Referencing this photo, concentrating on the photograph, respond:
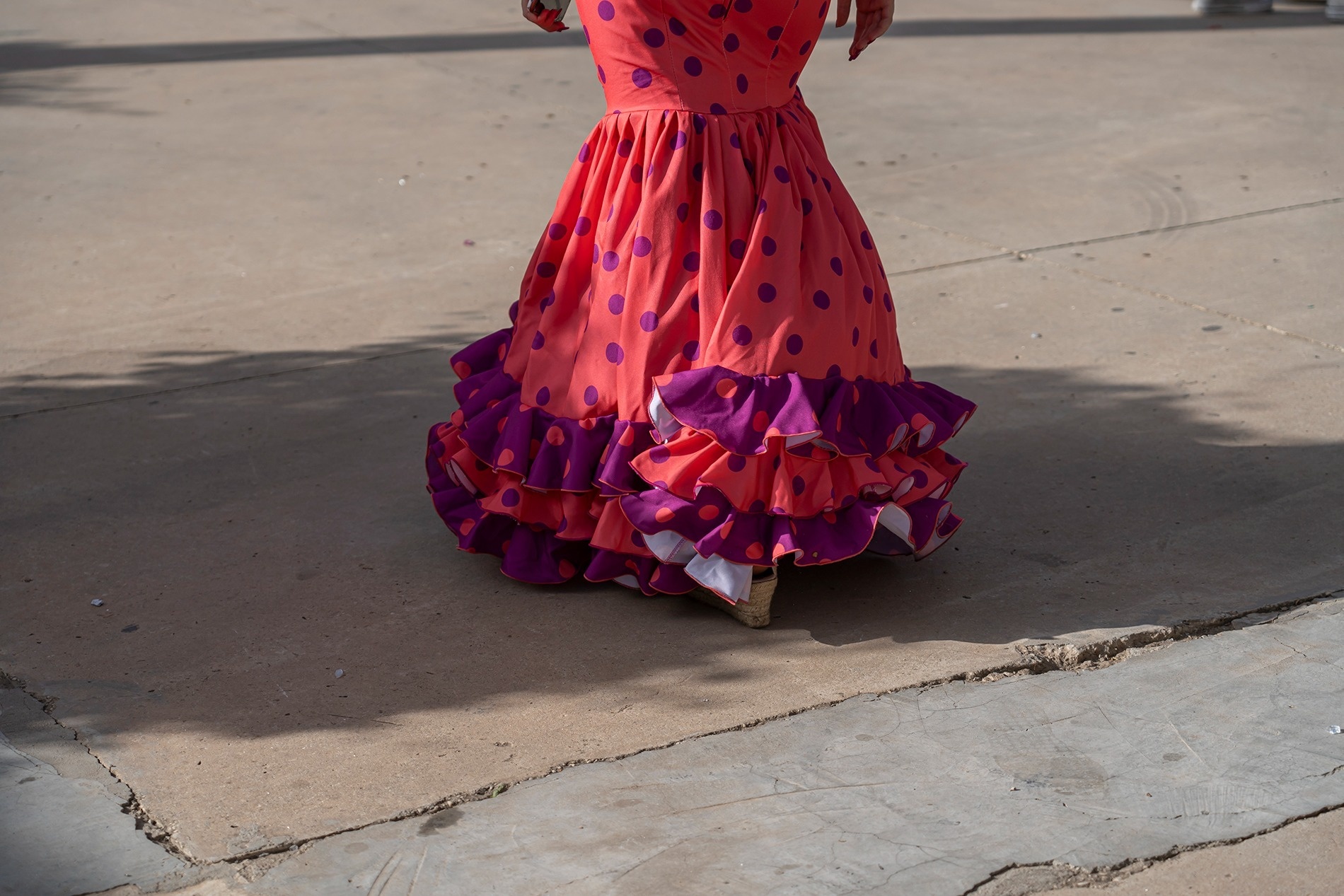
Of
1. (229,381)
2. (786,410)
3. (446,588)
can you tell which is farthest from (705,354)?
(229,381)

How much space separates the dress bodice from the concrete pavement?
3.75 ft

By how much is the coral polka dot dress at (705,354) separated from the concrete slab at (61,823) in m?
1.09

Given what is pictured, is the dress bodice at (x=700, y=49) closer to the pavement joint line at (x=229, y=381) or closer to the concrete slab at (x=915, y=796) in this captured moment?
the concrete slab at (x=915, y=796)

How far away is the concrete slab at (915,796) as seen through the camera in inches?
102

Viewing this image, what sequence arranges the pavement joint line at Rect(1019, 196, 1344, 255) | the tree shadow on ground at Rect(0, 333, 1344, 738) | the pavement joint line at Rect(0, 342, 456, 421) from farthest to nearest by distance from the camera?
the pavement joint line at Rect(1019, 196, 1344, 255), the pavement joint line at Rect(0, 342, 456, 421), the tree shadow on ground at Rect(0, 333, 1344, 738)

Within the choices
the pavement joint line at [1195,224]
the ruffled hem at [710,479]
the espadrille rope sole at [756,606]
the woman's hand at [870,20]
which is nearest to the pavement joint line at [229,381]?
the ruffled hem at [710,479]

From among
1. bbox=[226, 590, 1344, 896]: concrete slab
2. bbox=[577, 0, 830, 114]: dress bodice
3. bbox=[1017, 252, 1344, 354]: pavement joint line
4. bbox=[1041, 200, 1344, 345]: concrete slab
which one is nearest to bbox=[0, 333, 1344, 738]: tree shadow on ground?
bbox=[226, 590, 1344, 896]: concrete slab

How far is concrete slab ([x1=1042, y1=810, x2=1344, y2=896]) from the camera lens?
254 cm

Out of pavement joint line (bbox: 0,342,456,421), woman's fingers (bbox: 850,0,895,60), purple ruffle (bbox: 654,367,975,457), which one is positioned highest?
woman's fingers (bbox: 850,0,895,60)

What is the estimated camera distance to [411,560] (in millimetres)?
3814

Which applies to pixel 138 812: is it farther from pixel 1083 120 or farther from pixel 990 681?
pixel 1083 120

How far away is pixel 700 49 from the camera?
3.43m

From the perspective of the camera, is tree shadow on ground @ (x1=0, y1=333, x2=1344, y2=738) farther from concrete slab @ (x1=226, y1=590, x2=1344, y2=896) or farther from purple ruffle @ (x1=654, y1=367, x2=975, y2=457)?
purple ruffle @ (x1=654, y1=367, x2=975, y2=457)

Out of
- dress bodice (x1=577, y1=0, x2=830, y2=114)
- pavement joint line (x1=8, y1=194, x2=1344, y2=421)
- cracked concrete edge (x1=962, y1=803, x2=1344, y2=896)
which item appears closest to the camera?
cracked concrete edge (x1=962, y1=803, x2=1344, y2=896)
